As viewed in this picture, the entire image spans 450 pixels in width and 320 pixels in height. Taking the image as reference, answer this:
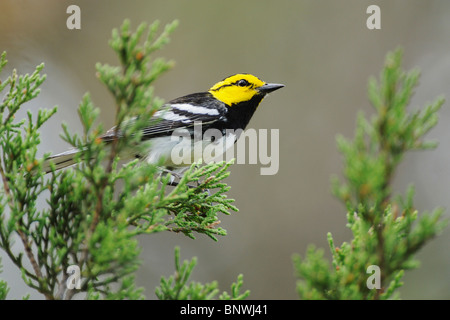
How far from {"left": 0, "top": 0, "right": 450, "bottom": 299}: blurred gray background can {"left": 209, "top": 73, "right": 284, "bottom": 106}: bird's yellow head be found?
2.18 meters

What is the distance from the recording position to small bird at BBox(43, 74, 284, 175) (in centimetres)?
396

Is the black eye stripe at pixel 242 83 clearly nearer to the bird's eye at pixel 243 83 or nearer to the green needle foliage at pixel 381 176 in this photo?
the bird's eye at pixel 243 83

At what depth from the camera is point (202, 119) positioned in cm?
425

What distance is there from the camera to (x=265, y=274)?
6.83 meters

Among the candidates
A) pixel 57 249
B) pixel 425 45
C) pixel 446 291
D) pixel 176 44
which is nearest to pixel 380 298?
pixel 57 249

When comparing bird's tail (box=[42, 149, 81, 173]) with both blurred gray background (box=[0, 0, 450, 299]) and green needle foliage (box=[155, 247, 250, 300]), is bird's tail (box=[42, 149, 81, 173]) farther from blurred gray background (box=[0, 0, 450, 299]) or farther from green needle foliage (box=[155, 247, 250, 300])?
blurred gray background (box=[0, 0, 450, 299])

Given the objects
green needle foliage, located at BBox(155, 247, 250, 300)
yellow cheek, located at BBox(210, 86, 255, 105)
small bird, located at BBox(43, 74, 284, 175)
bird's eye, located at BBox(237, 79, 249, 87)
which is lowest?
green needle foliage, located at BBox(155, 247, 250, 300)

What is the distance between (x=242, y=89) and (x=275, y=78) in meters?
2.73

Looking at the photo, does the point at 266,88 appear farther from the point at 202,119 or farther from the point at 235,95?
the point at 202,119

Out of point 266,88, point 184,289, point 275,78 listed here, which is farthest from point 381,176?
point 275,78

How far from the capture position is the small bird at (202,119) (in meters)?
3.96

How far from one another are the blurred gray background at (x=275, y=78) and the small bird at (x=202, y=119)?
Answer: 2.20 meters

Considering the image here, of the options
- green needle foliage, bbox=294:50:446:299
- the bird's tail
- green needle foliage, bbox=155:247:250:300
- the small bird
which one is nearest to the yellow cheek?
the small bird

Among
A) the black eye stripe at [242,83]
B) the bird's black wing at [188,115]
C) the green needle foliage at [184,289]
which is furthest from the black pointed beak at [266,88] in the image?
the green needle foliage at [184,289]
